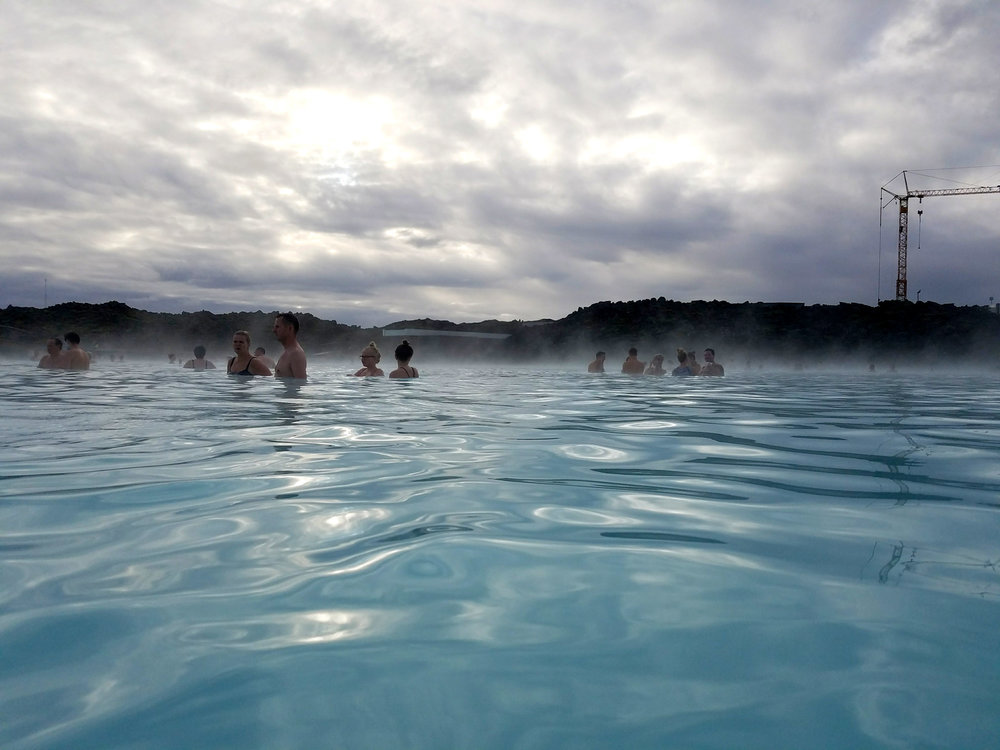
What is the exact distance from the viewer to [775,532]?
2.54 meters

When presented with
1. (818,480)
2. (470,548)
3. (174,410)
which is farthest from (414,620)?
(174,410)

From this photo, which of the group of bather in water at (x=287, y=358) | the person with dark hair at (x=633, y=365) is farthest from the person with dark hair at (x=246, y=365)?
the person with dark hair at (x=633, y=365)

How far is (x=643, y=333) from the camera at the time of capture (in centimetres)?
7606

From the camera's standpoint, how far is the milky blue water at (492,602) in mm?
1263

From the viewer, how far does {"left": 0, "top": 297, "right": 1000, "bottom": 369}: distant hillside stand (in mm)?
63531

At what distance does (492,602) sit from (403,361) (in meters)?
11.3

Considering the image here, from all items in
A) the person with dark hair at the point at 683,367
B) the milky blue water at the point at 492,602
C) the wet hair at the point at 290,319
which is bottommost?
the milky blue water at the point at 492,602

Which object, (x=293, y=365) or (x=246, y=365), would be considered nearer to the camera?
(x=293, y=365)

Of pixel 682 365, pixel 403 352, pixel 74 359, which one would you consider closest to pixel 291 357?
pixel 403 352

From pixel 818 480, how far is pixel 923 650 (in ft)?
7.28

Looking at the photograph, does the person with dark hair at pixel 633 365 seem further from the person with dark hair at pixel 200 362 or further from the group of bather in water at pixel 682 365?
the person with dark hair at pixel 200 362

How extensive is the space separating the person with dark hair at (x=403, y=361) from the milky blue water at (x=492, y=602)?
333 inches

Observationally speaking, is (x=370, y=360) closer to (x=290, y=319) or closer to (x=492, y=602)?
(x=290, y=319)


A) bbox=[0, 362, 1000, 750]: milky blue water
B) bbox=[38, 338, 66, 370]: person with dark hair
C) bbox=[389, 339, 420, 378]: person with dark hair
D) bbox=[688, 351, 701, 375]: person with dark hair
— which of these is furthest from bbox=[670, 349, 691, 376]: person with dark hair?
bbox=[38, 338, 66, 370]: person with dark hair
